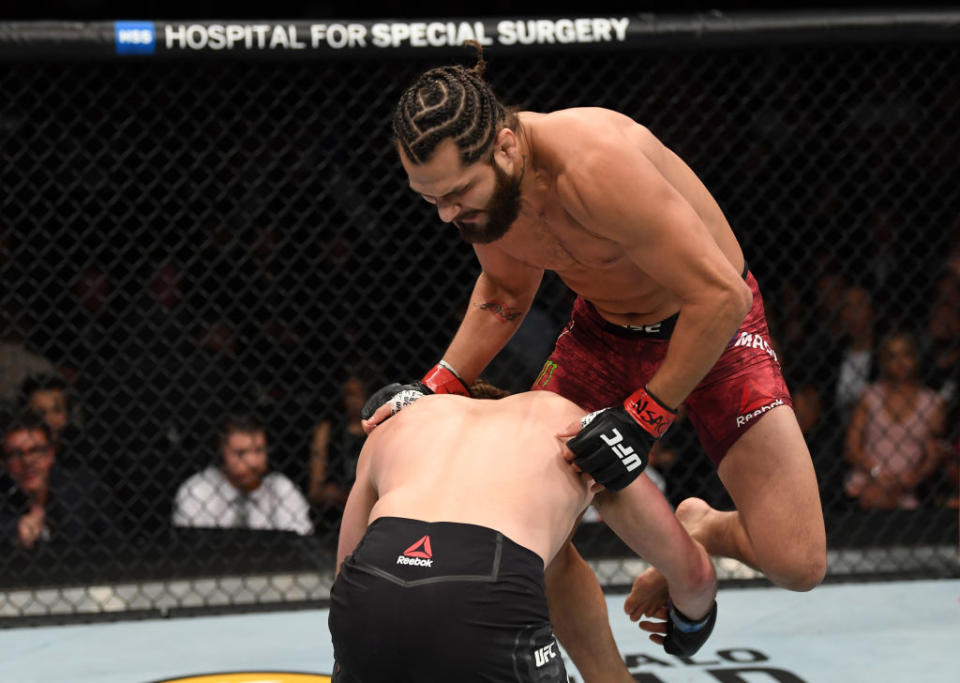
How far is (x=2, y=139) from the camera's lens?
11.8ft

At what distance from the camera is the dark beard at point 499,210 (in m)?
1.72

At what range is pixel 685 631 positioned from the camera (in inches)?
82.4

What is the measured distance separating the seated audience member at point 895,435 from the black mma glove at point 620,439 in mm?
2028

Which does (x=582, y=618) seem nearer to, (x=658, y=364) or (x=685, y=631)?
(x=685, y=631)

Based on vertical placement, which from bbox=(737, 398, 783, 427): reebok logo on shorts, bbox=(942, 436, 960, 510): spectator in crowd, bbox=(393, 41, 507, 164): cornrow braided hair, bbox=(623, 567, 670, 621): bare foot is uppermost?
bbox=(393, 41, 507, 164): cornrow braided hair

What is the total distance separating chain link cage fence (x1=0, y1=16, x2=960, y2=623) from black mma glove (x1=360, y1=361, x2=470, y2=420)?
3.52ft

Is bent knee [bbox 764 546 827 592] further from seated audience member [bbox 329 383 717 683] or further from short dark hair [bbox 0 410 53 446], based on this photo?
short dark hair [bbox 0 410 53 446]

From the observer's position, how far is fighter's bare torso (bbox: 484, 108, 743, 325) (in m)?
1.74

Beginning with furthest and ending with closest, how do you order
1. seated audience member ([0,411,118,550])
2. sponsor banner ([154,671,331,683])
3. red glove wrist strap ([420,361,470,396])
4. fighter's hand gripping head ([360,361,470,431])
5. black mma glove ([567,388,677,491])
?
seated audience member ([0,411,118,550]), sponsor banner ([154,671,331,683]), red glove wrist strap ([420,361,470,396]), fighter's hand gripping head ([360,361,470,431]), black mma glove ([567,388,677,491])

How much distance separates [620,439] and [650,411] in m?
0.13

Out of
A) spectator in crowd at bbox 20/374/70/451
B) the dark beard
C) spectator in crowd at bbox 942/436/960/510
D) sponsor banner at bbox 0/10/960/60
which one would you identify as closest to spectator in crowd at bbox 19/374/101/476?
spectator in crowd at bbox 20/374/70/451

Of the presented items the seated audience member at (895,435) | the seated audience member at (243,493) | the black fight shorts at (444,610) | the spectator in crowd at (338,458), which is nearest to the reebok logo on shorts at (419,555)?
the black fight shorts at (444,610)

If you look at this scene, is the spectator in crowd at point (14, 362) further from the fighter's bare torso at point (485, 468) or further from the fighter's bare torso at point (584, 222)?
the fighter's bare torso at point (485, 468)

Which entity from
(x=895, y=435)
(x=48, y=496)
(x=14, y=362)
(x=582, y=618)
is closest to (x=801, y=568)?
(x=582, y=618)
